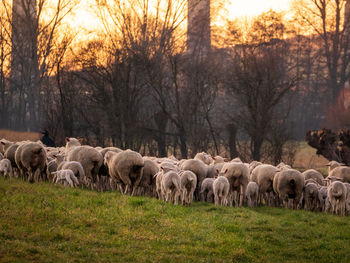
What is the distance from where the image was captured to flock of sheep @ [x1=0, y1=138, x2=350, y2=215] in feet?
43.0

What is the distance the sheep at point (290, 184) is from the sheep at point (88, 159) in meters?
4.65

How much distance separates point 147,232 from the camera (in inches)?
374

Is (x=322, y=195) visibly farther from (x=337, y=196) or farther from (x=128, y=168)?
(x=128, y=168)

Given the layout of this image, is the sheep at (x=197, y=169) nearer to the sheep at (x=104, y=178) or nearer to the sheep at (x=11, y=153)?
the sheep at (x=104, y=178)

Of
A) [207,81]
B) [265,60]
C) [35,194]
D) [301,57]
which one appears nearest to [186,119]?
[207,81]

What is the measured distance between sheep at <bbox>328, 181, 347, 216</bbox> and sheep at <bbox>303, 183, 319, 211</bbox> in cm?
79

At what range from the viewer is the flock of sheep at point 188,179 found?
13.1 metres

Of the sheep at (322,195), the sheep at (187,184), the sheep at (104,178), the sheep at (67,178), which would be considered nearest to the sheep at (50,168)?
the sheep at (104,178)

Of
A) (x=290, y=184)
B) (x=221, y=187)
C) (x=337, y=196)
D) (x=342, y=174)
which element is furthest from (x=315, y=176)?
(x=221, y=187)

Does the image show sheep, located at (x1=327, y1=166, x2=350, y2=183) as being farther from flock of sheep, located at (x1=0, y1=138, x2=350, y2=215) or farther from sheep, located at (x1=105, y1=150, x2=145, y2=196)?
sheep, located at (x1=105, y1=150, x2=145, y2=196)

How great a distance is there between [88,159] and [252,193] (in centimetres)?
433

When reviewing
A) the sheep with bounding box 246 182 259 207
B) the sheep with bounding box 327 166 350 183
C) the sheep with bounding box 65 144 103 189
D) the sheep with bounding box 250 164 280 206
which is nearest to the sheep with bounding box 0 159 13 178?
the sheep with bounding box 65 144 103 189

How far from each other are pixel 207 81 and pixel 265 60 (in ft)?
12.2

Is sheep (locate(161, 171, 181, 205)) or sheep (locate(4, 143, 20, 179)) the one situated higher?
sheep (locate(4, 143, 20, 179))
